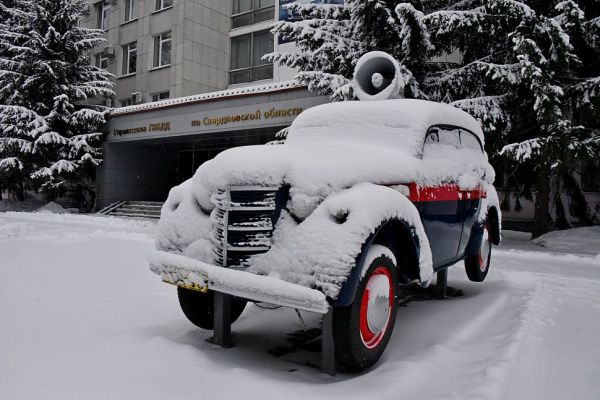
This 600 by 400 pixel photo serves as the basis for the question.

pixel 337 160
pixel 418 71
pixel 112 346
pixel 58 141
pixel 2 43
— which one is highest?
pixel 2 43

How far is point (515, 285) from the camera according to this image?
5.54m

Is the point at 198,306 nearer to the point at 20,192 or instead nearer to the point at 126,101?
the point at 20,192

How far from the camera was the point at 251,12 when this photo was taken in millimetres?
22469

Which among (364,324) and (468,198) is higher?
(468,198)

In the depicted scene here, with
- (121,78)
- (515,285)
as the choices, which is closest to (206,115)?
(121,78)

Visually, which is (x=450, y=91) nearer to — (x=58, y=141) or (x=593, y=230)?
→ (x=593, y=230)

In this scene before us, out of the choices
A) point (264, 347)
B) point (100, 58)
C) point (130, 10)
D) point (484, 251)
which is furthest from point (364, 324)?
point (100, 58)

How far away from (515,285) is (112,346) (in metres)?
4.54

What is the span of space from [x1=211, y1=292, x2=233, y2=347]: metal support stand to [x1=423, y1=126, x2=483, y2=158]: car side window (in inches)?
82.4

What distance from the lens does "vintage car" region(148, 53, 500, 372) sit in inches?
108

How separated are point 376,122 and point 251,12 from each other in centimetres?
2044

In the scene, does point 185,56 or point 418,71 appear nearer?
point 418,71

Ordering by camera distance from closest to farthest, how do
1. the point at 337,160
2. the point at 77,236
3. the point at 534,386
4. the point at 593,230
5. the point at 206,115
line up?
the point at 534,386
the point at 337,160
the point at 77,236
the point at 593,230
the point at 206,115

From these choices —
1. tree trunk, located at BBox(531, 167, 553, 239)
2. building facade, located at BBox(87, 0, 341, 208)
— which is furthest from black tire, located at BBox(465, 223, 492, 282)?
building facade, located at BBox(87, 0, 341, 208)
